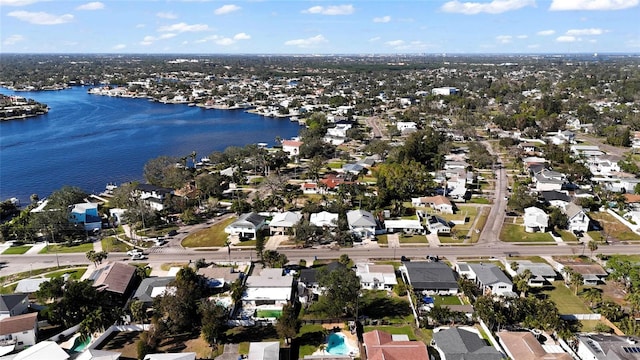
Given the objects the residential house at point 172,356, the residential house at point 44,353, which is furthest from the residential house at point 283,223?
the residential house at point 44,353

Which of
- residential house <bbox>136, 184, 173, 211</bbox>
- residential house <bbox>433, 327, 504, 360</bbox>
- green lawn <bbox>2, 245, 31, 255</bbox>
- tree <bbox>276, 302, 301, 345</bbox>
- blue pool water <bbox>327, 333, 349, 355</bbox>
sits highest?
residential house <bbox>136, 184, 173, 211</bbox>

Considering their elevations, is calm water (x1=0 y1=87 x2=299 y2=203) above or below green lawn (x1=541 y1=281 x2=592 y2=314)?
above

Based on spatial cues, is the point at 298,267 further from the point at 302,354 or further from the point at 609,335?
the point at 609,335

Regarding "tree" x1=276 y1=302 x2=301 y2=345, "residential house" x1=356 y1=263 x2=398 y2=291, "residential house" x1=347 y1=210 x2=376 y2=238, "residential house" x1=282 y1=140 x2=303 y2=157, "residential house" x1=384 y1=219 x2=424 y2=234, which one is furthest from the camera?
"residential house" x1=282 y1=140 x2=303 y2=157

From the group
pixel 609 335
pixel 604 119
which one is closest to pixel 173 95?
pixel 604 119

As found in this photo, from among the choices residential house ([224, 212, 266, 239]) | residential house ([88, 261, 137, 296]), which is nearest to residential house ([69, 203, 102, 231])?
residential house ([88, 261, 137, 296])

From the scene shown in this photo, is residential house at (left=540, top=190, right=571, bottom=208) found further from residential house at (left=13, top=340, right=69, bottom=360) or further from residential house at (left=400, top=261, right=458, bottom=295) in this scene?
residential house at (left=13, top=340, right=69, bottom=360)

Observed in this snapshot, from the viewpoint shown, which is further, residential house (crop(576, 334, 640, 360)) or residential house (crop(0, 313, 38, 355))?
residential house (crop(0, 313, 38, 355))
